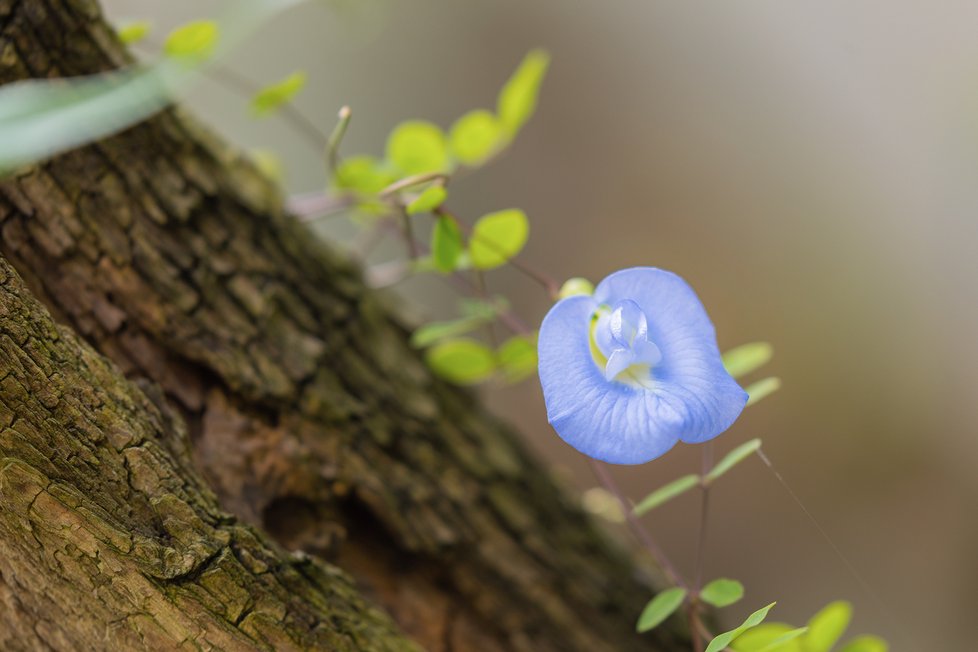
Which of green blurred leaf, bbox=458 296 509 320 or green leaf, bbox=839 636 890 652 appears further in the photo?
green blurred leaf, bbox=458 296 509 320

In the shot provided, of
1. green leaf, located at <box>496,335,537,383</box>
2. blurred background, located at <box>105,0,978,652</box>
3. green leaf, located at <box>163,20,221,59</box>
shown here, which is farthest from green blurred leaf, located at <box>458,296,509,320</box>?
blurred background, located at <box>105,0,978,652</box>

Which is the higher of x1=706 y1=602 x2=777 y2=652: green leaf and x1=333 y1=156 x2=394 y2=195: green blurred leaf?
x1=333 y1=156 x2=394 y2=195: green blurred leaf

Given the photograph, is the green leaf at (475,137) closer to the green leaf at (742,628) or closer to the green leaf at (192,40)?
the green leaf at (192,40)

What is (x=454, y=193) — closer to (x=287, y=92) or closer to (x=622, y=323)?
(x=287, y=92)

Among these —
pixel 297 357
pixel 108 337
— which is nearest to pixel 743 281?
pixel 297 357

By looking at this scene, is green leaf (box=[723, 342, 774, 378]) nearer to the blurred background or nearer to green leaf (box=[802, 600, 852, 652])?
green leaf (box=[802, 600, 852, 652])

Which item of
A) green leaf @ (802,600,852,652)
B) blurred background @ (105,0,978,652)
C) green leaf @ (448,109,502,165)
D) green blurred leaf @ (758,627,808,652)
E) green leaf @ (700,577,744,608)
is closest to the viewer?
green blurred leaf @ (758,627,808,652)

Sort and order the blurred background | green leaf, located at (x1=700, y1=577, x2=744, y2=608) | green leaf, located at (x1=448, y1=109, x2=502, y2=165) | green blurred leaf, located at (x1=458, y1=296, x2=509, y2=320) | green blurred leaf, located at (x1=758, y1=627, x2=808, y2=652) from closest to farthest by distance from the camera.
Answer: green blurred leaf, located at (x1=758, y1=627, x2=808, y2=652), green leaf, located at (x1=700, y1=577, x2=744, y2=608), green blurred leaf, located at (x1=458, y1=296, x2=509, y2=320), green leaf, located at (x1=448, y1=109, x2=502, y2=165), the blurred background

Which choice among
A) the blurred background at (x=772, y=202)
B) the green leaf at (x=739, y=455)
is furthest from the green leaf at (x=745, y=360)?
the blurred background at (x=772, y=202)
